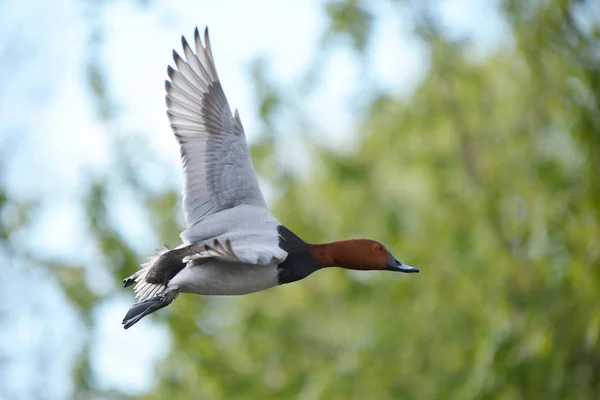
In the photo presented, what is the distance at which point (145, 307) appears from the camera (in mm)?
3943

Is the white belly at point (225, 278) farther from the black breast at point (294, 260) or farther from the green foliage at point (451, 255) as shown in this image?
the green foliage at point (451, 255)

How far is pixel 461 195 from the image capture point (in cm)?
1069

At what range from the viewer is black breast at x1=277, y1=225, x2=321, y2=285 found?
421cm

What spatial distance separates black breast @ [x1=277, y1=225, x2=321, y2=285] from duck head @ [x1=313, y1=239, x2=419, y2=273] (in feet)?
0.21

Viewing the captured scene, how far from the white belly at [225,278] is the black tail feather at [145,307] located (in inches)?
2.9

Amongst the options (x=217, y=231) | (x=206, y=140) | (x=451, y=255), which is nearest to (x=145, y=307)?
(x=217, y=231)

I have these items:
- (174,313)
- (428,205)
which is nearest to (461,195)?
(428,205)

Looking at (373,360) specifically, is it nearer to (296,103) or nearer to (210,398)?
(210,398)

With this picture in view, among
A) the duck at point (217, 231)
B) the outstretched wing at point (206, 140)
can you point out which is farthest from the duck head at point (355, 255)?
the outstretched wing at point (206, 140)

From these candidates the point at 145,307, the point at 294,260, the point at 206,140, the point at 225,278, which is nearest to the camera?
the point at 145,307

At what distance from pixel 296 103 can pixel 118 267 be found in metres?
3.30

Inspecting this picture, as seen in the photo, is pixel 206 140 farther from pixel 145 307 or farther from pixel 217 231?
pixel 145 307

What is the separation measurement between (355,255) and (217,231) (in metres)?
0.72

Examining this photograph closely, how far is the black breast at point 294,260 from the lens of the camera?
421 centimetres
